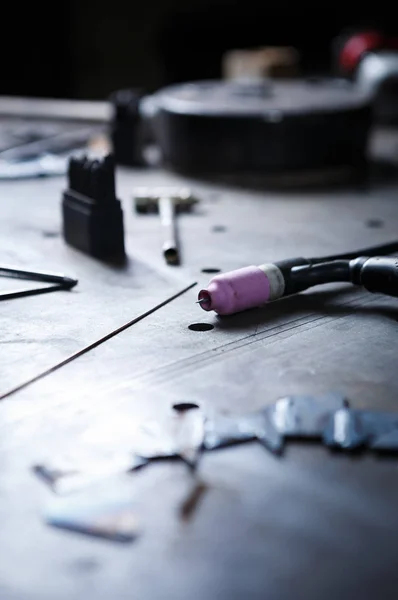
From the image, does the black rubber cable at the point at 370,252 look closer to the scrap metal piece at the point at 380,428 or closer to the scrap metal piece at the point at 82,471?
the scrap metal piece at the point at 380,428

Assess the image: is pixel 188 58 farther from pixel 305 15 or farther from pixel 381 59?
pixel 381 59

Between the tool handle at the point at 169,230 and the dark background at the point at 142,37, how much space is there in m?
2.60

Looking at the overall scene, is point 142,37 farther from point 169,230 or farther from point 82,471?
point 82,471

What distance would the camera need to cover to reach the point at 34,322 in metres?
1.04

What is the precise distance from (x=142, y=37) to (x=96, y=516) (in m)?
4.63

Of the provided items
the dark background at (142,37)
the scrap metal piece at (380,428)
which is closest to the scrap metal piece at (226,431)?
the scrap metal piece at (380,428)

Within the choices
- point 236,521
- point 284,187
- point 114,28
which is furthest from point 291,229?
point 114,28

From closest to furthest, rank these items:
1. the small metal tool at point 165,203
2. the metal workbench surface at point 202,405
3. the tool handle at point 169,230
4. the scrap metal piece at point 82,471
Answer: the metal workbench surface at point 202,405
the scrap metal piece at point 82,471
the tool handle at point 169,230
the small metal tool at point 165,203

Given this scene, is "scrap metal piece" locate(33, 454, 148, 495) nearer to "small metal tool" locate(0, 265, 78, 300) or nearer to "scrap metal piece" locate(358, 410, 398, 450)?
"scrap metal piece" locate(358, 410, 398, 450)

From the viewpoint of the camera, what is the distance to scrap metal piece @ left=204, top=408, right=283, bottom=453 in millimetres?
758

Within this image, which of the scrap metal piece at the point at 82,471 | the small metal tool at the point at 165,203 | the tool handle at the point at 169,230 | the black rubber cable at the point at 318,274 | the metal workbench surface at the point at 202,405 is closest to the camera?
the metal workbench surface at the point at 202,405

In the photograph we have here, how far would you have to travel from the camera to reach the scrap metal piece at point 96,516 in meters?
0.64

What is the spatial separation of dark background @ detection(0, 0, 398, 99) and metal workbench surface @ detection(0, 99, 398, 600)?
9.58 feet

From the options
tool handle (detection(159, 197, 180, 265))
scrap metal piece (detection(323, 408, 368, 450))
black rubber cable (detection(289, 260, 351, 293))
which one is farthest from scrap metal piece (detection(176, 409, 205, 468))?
tool handle (detection(159, 197, 180, 265))
